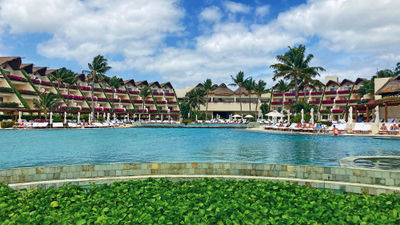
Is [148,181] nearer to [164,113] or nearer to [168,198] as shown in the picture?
[168,198]

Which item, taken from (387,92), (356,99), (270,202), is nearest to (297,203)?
(270,202)

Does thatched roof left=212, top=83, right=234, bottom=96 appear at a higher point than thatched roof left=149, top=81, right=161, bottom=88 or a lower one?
lower

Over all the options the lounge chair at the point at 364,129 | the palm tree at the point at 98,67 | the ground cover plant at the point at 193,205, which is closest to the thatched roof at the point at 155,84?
the palm tree at the point at 98,67

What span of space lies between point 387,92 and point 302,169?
3918cm

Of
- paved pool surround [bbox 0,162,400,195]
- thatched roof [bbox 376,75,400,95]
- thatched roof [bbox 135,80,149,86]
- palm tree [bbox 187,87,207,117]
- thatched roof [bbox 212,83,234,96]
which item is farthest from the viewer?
thatched roof [bbox 212,83,234,96]

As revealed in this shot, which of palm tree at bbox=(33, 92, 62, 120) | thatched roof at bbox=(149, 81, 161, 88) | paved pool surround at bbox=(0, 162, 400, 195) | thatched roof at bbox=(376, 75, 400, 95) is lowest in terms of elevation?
paved pool surround at bbox=(0, 162, 400, 195)

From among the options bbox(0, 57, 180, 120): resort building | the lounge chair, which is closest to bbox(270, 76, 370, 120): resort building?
bbox(0, 57, 180, 120): resort building

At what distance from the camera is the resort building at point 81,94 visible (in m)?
51.6

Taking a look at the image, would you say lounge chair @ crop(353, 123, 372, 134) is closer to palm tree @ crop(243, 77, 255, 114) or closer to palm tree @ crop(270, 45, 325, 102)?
palm tree @ crop(270, 45, 325, 102)

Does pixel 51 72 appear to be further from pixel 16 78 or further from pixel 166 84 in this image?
pixel 166 84

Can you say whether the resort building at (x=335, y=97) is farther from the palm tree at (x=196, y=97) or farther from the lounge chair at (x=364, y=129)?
the lounge chair at (x=364, y=129)

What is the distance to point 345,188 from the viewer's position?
6.84 metres

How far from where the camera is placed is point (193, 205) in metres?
4.93

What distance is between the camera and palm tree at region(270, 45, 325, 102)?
44.7 meters
